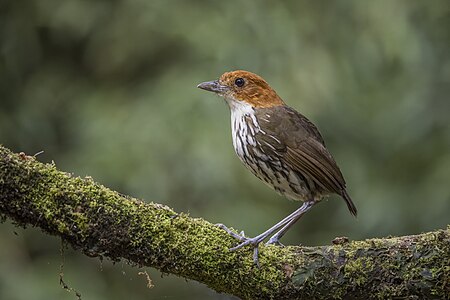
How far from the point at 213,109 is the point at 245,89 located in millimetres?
1200

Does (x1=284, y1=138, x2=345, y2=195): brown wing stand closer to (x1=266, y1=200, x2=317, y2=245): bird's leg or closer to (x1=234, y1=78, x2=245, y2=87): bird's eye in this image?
(x1=266, y1=200, x2=317, y2=245): bird's leg

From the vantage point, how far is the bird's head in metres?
4.58

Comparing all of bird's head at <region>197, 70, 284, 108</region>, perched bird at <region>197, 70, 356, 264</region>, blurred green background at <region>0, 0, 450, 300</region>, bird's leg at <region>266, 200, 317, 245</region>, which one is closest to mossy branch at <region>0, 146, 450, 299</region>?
bird's leg at <region>266, 200, 317, 245</region>

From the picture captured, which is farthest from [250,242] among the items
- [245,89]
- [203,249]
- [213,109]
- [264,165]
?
[213,109]

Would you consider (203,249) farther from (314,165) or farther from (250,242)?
(314,165)

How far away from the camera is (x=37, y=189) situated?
9.89 feet

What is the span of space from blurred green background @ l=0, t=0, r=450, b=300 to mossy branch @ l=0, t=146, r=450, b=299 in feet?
6.19

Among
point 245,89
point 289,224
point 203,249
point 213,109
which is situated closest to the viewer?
point 203,249

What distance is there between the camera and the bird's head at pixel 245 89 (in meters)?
4.58

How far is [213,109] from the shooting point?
19.0 ft

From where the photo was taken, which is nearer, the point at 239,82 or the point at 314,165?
the point at 314,165

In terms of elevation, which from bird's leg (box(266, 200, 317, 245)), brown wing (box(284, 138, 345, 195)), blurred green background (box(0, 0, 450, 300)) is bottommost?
bird's leg (box(266, 200, 317, 245))

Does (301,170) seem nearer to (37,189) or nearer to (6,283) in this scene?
(37,189)

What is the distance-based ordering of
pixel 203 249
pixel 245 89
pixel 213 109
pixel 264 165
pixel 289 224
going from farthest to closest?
1. pixel 213 109
2. pixel 245 89
3. pixel 264 165
4. pixel 289 224
5. pixel 203 249
